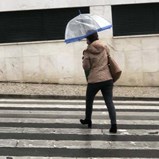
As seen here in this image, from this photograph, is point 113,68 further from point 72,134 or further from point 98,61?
point 72,134

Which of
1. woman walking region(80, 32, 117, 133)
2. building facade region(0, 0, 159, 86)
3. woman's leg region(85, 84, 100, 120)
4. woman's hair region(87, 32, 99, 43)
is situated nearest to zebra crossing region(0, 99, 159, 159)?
woman's leg region(85, 84, 100, 120)

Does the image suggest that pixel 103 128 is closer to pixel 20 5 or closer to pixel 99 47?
pixel 99 47

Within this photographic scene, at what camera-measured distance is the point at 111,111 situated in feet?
24.4

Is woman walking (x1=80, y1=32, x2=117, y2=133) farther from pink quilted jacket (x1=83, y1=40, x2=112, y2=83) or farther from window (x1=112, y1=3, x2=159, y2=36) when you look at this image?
window (x1=112, y1=3, x2=159, y2=36)

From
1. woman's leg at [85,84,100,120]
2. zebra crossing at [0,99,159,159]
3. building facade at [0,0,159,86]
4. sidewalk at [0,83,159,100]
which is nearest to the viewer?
zebra crossing at [0,99,159,159]

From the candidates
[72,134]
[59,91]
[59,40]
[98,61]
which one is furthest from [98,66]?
[59,40]

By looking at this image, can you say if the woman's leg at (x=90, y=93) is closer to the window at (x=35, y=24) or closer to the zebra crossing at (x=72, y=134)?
the zebra crossing at (x=72, y=134)

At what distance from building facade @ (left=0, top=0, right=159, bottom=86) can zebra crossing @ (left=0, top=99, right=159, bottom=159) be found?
215 inches

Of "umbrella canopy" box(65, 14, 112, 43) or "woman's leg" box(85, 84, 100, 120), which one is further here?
"woman's leg" box(85, 84, 100, 120)

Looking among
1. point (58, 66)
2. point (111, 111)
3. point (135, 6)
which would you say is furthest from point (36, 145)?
point (135, 6)

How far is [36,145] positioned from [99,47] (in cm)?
188

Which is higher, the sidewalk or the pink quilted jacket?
the pink quilted jacket

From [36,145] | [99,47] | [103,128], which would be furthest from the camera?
[103,128]

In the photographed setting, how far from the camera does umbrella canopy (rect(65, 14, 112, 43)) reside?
731 centimetres
